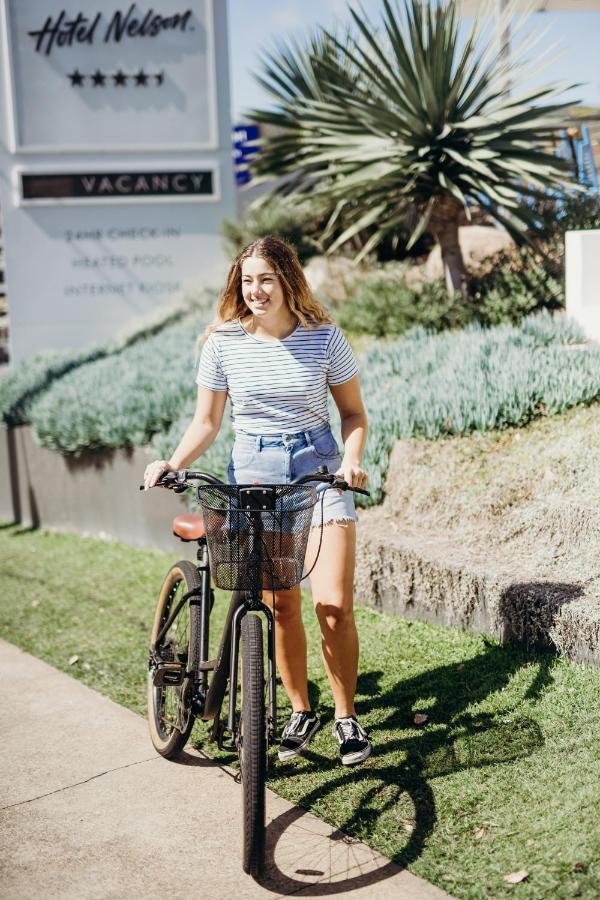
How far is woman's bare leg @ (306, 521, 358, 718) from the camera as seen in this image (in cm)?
364

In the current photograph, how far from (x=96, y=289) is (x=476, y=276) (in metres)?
5.39

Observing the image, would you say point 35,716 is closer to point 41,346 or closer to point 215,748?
point 215,748

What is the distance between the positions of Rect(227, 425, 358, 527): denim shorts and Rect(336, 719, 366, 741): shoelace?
2.63 feet

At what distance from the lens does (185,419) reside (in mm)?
7715

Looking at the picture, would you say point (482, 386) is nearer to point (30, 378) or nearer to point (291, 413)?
point (291, 413)

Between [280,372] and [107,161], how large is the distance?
29.5 feet

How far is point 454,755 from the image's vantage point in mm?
3709

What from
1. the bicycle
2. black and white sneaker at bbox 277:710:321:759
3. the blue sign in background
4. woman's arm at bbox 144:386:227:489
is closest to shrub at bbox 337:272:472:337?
woman's arm at bbox 144:386:227:489

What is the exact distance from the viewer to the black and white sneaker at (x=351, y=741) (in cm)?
370

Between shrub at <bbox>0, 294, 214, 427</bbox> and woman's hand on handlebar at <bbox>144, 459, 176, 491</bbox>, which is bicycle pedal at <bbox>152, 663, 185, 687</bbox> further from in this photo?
shrub at <bbox>0, 294, 214, 427</bbox>

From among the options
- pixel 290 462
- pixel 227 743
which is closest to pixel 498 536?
pixel 290 462

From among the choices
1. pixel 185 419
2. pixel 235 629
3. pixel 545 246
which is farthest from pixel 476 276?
pixel 235 629

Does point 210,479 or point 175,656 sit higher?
point 210,479

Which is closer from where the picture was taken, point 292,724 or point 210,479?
point 210,479
